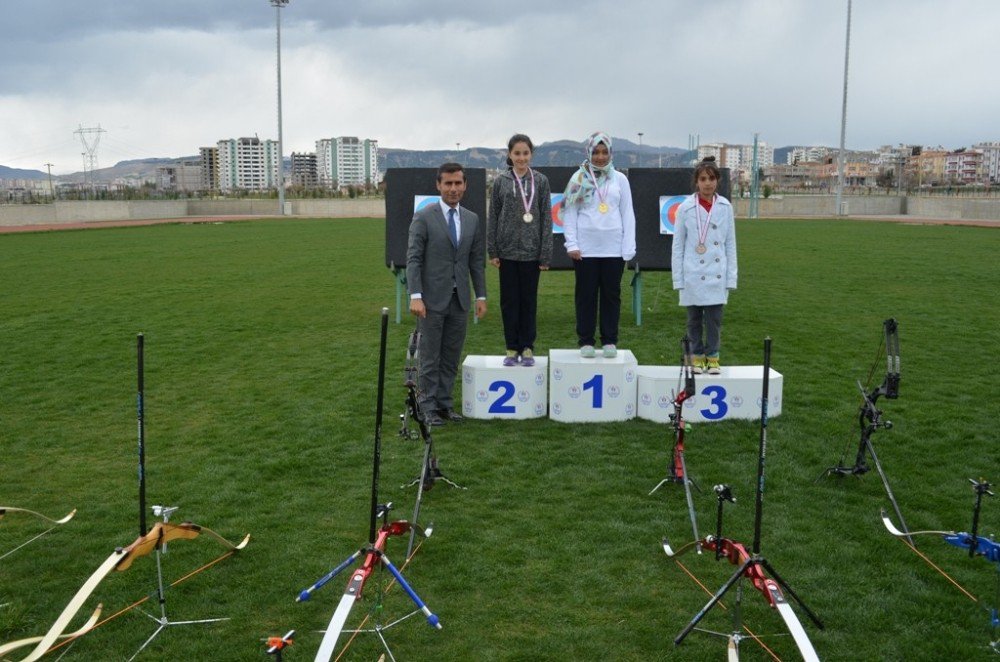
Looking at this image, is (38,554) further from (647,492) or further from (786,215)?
(786,215)

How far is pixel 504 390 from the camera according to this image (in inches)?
273

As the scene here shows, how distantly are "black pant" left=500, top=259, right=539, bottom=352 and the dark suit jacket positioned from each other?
1.99 ft

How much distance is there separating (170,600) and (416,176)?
8047 millimetres

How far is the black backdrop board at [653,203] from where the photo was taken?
38.5 ft

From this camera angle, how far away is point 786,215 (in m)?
50.2

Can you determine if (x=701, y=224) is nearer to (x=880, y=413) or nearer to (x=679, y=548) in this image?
(x=880, y=413)

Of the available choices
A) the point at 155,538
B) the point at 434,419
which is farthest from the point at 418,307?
the point at 155,538

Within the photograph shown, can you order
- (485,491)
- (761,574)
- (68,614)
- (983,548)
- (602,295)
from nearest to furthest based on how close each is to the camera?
1. (68,614)
2. (761,574)
3. (983,548)
4. (485,491)
5. (602,295)

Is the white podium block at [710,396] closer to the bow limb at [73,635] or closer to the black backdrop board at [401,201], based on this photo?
the bow limb at [73,635]

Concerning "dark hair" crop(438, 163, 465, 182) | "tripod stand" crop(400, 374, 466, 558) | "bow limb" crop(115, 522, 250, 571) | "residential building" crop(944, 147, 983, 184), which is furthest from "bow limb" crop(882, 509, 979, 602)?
"residential building" crop(944, 147, 983, 184)

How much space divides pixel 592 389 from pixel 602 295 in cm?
92

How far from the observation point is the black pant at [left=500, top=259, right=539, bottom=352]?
7121 mm

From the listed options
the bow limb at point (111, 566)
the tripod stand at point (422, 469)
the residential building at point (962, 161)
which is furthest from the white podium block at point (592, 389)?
the residential building at point (962, 161)

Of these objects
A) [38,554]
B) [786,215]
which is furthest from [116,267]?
[786,215]
